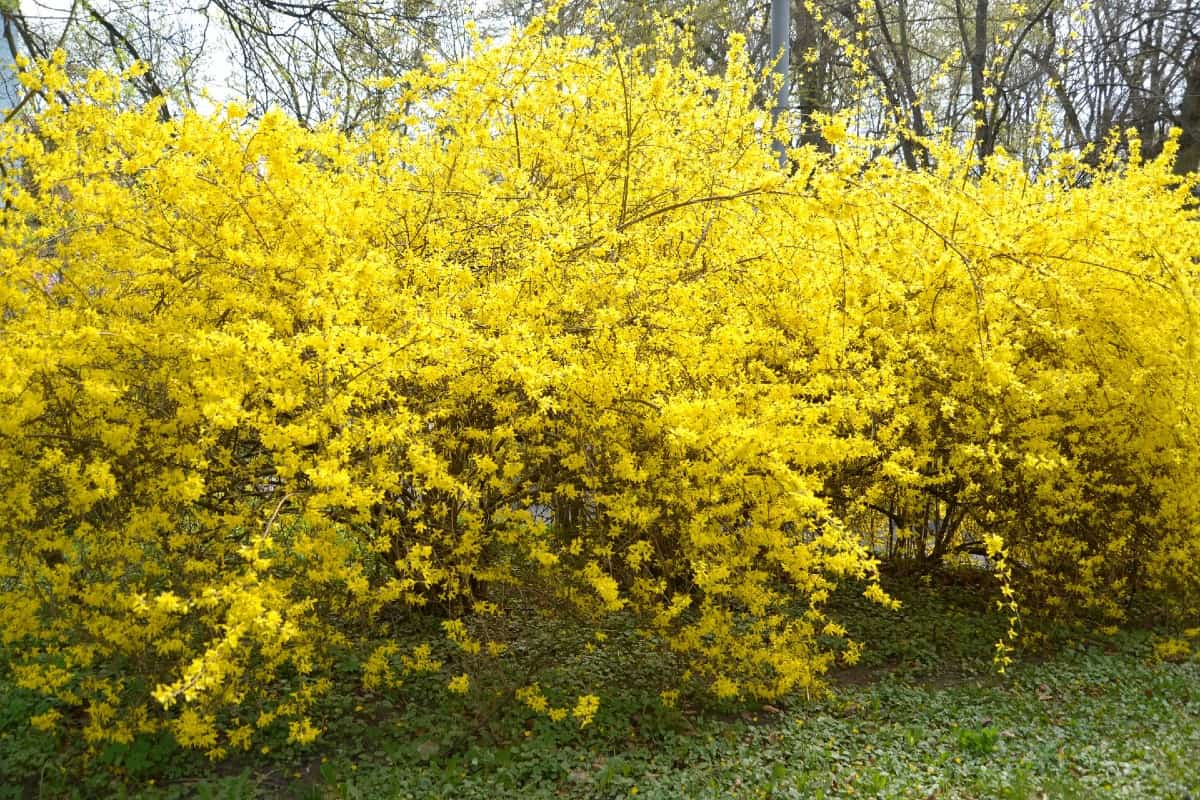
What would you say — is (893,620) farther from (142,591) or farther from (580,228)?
(142,591)

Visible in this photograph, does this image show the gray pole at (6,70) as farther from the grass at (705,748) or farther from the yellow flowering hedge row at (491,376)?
the grass at (705,748)

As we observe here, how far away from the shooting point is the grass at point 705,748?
370 centimetres

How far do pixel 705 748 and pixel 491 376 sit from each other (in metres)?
1.79

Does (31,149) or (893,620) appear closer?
(31,149)

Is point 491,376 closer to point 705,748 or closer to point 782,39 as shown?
point 705,748

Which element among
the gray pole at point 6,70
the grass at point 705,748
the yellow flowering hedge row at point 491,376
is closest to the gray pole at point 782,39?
the yellow flowering hedge row at point 491,376

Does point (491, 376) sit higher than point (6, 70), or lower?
lower

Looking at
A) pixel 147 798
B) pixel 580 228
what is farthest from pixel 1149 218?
pixel 147 798

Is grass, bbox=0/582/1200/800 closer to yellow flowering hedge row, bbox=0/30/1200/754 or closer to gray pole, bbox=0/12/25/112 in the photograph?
yellow flowering hedge row, bbox=0/30/1200/754

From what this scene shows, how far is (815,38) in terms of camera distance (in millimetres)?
11094

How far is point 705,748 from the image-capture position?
13.3 feet

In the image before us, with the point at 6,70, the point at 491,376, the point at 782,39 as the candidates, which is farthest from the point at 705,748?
the point at 6,70

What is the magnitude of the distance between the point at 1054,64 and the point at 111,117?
1209cm

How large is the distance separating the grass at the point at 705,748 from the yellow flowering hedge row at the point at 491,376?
20cm
